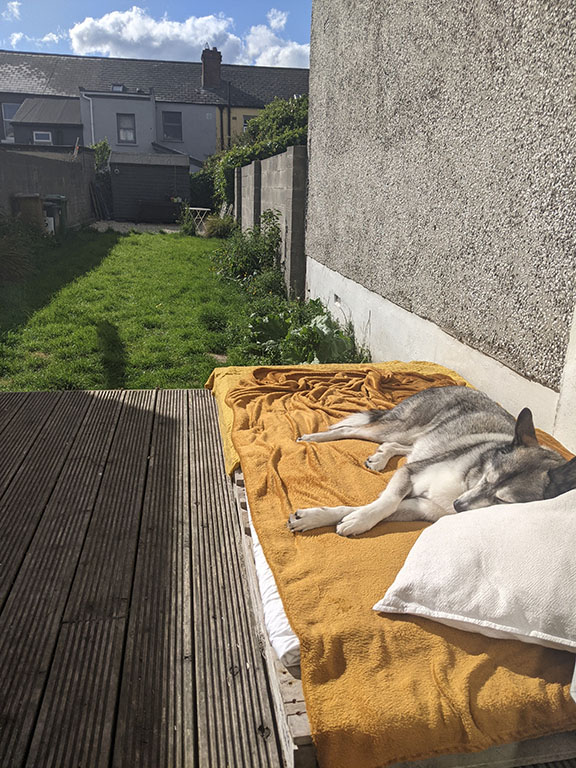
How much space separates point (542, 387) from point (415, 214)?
2.08m

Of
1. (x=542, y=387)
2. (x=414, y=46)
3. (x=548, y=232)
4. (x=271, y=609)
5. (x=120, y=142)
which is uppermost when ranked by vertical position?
(x=120, y=142)

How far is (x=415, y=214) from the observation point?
4.68 m

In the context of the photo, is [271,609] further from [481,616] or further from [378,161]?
[378,161]

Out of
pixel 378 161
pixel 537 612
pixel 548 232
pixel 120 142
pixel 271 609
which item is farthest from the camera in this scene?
pixel 120 142

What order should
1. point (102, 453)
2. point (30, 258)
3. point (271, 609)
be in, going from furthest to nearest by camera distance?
point (30, 258) → point (102, 453) → point (271, 609)

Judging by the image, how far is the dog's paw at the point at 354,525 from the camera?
91.6 inches

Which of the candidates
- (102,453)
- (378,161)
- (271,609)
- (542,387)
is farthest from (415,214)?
(271,609)

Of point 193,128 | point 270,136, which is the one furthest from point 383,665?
point 193,128

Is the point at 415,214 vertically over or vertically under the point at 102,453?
over

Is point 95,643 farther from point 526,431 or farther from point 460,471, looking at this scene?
point 526,431

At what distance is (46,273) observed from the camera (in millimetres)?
10203

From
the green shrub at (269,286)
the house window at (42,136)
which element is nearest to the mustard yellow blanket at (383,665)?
the green shrub at (269,286)

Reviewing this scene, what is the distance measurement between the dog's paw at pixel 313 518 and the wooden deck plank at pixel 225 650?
0.43 metres

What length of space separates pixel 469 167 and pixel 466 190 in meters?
0.14
